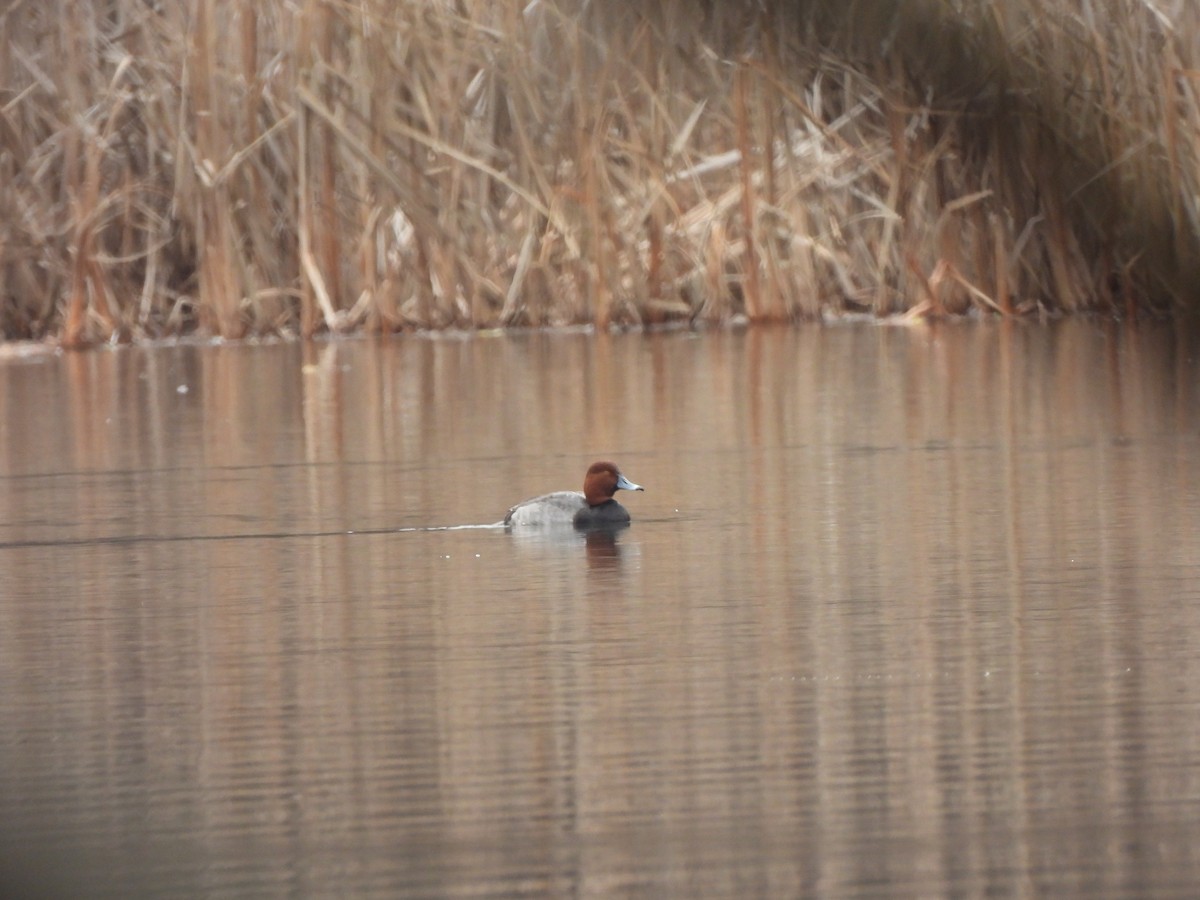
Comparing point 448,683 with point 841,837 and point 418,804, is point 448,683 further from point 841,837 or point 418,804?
point 841,837

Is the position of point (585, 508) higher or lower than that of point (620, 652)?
higher

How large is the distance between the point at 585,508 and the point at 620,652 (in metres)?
2.46

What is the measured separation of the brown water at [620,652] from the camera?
273 centimetres

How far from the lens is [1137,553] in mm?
5867

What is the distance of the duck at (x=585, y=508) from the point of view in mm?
6898

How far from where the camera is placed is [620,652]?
4555 mm

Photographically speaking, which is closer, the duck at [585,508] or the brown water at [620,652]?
the brown water at [620,652]

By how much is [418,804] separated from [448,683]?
1.14 metres

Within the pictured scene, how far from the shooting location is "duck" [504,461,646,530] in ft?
22.6

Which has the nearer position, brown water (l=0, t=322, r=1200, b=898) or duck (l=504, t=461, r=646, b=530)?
brown water (l=0, t=322, r=1200, b=898)

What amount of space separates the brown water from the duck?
0.10 m

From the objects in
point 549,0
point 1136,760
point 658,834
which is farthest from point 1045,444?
point 549,0

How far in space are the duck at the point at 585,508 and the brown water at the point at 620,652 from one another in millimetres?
97

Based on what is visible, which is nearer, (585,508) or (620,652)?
(620,652)
